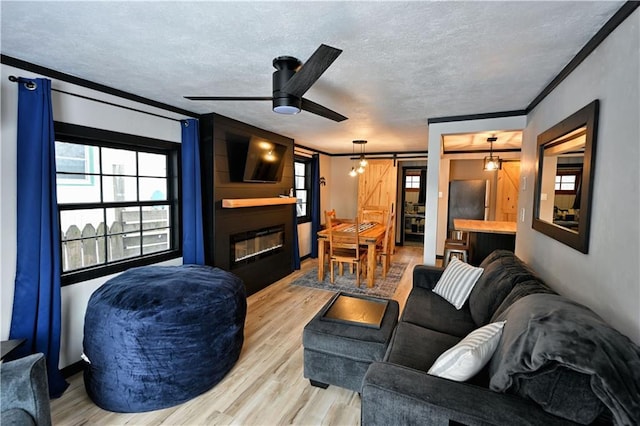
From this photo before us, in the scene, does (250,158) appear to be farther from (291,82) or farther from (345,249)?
(291,82)

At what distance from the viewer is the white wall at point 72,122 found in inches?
80.4

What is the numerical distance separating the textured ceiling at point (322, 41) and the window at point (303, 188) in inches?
134

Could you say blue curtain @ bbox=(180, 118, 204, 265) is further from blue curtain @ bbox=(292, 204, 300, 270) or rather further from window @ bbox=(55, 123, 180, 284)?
blue curtain @ bbox=(292, 204, 300, 270)

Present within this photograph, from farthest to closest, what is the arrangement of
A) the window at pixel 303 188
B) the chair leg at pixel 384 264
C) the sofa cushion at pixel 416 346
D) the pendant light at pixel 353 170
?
the window at pixel 303 188
the pendant light at pixel 353 170
the chair leg at pixel 384 264
the sofa cushion at pixel 416 346

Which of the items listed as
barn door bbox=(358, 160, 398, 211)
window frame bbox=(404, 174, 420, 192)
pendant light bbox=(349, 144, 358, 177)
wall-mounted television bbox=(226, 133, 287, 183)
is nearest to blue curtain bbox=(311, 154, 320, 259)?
pendant light bbox=(349, 144, 358, 177)

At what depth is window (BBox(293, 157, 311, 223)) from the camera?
622 cm

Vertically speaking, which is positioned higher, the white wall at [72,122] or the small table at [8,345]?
the white wall at [72,122]

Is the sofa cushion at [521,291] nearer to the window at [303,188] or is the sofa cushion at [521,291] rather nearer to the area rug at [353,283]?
the area rug at [353,283]

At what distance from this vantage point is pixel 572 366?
1062 mm

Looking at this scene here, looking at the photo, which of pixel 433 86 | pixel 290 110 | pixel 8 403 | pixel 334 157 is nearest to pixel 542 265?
pixel 433 86

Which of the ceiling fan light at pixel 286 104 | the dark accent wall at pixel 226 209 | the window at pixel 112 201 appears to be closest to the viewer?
the ceiling fan light at pixel 286 104

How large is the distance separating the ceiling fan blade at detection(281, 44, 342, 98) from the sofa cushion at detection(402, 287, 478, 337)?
188cm

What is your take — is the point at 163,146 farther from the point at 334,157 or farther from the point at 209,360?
the point at 334,157

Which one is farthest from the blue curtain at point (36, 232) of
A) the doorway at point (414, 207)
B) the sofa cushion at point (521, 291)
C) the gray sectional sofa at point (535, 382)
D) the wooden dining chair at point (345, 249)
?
the doorway at point (414, 207)
